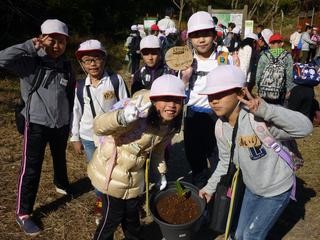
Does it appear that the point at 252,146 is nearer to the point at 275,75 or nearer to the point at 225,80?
the point at 225,80

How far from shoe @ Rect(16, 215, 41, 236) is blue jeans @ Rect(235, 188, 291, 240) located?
6.15 feet

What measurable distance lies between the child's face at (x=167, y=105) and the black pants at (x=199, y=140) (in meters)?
1.32

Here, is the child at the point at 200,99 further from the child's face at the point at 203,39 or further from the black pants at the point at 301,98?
the black pants at the point at 301,98

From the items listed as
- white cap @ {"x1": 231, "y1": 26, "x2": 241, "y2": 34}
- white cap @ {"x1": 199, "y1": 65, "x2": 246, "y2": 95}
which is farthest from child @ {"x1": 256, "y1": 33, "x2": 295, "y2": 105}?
white cap @ {"x1": 231, "y1": 26, "x2": 241, "y2": 34}

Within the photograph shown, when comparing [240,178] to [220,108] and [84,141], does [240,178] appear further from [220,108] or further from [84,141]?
[84,141]

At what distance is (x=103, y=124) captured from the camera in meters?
2.48

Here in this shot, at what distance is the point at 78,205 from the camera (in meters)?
→ 4.07

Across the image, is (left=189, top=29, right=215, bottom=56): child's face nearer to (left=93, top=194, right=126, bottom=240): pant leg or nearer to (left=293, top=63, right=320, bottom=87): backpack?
(left=93, top=194, right=126, bottom=240): pant leg

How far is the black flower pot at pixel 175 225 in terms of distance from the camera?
8.92 feet

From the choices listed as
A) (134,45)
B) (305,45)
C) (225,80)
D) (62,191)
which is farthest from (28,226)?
(305,45)

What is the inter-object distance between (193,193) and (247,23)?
39.8ft

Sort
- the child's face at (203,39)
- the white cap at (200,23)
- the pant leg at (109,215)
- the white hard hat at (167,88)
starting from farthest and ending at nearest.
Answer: the child's face at (203,39)
the white cap at (200,23)
the pant leg at (109,215)
the white hard hat at (167,88)

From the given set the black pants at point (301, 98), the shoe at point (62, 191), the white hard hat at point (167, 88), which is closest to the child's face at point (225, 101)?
the white hard hat at point (167, 88)

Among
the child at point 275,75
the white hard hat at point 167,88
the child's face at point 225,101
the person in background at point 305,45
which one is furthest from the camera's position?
the person in background at point 305,45
